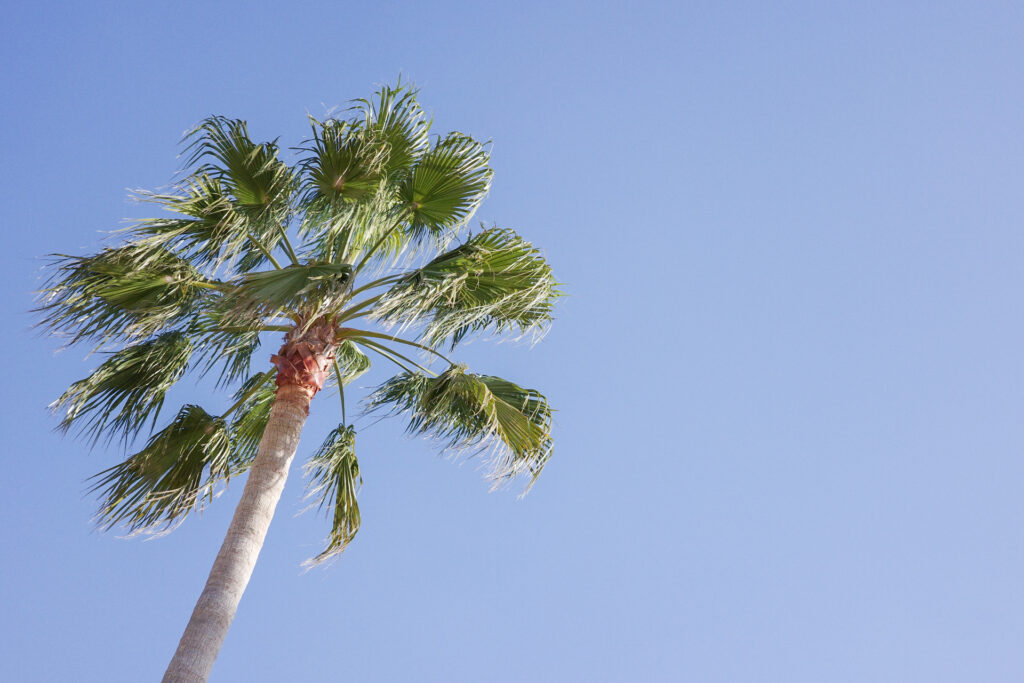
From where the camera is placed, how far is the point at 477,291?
26.7 feet

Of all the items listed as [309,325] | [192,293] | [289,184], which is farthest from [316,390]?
[289,184]

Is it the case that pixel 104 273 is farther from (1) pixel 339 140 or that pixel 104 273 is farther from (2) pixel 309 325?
(1) pixel 339 140

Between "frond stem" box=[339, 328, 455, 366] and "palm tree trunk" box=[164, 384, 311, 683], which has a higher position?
"frond stem" box=[339, 328, 455, 366]

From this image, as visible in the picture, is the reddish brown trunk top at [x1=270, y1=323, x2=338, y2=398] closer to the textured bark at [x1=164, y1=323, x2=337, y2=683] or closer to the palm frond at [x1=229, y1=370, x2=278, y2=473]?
the textured bark at [x1=164, y1=323, x2=337, y2=683]

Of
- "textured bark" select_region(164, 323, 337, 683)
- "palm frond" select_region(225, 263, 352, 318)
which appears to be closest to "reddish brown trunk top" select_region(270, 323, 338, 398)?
"textured bark" select_region(164, 323, 337, 683)

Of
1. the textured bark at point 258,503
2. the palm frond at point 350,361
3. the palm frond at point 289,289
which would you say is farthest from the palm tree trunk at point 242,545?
the palm frond at point 350,361

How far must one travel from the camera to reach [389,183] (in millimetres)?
7895

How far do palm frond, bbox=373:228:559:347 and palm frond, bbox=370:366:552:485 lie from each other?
49cm

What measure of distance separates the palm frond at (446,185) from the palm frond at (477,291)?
0.53 m

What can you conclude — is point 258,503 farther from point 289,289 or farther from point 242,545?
point 289,289

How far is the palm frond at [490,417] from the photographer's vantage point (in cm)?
784

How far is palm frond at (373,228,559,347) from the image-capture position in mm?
6973

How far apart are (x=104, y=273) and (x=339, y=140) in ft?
6.93

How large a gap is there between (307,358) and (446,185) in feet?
6.67
